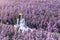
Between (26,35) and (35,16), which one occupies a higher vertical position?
(26,35)

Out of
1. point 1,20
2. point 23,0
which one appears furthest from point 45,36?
point 23,0

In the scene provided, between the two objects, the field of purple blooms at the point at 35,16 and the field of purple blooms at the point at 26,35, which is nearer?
the field of purple blooms at the point at 26,35

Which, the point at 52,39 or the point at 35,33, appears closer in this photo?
the point at 52,39

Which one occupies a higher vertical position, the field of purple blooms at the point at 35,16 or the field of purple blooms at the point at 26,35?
the field of purple blooms at the point at 26,35

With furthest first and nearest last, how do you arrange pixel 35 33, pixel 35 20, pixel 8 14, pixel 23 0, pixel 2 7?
pixel 23 0
pixel 2 7
pixel 8 14
pixel 35 20
pixel 35 33

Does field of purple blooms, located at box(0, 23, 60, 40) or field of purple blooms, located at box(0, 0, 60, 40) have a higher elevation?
field of purple blooms, located at box(0, 23, 60, 40)

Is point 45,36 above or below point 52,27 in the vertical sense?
above

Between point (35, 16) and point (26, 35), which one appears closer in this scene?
point (26, 35)

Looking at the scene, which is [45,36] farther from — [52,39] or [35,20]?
[35,20]

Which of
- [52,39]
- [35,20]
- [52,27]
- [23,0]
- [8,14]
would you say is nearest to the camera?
[52,39]

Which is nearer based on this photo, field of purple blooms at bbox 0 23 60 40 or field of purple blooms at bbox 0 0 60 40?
field of purple blooms at bbox 0 23 60 40
